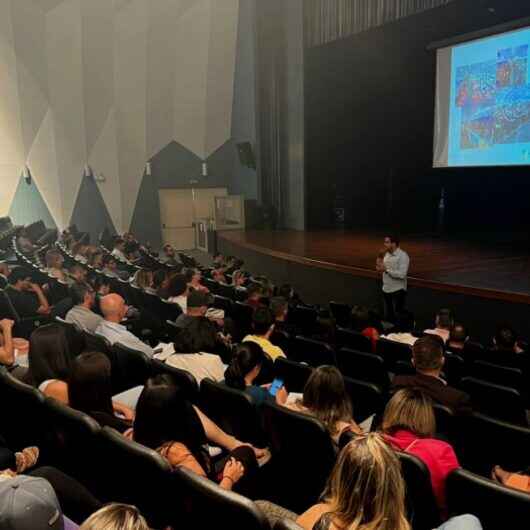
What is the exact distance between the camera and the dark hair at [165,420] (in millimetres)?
2096

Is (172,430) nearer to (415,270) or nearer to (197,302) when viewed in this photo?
(197,302)

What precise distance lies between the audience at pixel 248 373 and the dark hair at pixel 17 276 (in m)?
4.22

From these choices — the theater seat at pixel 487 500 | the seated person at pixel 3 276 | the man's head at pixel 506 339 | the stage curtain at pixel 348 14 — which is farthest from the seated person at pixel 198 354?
the stage curtain at pixel 348 14

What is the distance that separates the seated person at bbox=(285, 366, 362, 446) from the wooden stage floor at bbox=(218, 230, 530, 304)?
166 inches

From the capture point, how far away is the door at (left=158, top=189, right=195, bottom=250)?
15898mm

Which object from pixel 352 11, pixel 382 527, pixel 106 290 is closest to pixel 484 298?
pixel 106 290

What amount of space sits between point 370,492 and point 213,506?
1.78ft

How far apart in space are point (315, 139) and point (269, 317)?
9.65 meters

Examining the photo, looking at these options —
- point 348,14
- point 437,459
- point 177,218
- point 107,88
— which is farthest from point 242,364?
point 177,218

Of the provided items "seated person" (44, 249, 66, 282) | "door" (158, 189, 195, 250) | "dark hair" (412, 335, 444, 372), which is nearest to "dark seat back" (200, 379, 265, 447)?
"dark hair" (412, 335, 444, 372)

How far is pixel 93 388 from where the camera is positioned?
261cm

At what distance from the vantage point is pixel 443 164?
443 inches

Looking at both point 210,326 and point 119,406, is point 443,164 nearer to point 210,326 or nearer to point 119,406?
point 210,326

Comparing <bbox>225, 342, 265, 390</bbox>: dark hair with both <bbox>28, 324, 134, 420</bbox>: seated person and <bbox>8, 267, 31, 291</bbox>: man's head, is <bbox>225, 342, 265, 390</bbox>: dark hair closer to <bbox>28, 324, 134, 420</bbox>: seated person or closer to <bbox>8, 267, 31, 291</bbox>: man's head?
<bbox>28, 324, 134, 420</bbox>: seated person
